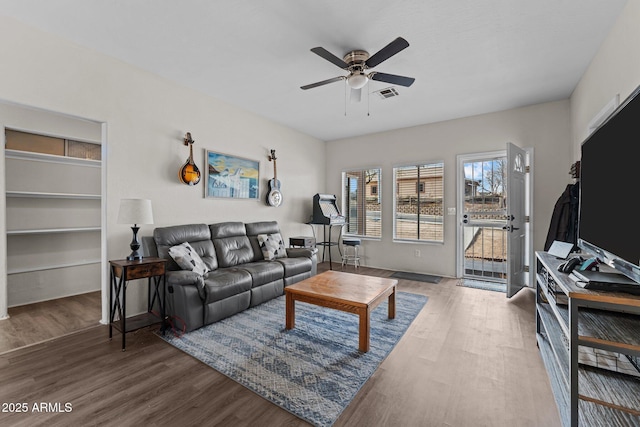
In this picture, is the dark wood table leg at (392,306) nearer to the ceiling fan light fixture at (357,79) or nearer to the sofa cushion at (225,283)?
the sofa cushion at (225,283)

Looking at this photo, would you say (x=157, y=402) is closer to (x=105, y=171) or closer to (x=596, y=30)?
(x=105, y=171)

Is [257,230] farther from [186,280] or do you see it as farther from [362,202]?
[362,202]

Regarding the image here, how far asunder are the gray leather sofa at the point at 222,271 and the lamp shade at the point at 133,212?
54cm

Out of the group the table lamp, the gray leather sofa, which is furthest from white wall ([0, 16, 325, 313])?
the table lamp

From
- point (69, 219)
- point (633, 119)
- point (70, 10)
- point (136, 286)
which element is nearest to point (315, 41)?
point (70, 10)

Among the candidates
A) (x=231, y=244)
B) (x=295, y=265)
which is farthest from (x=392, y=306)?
(x=231, y=244)

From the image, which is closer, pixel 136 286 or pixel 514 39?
pixel 514 39

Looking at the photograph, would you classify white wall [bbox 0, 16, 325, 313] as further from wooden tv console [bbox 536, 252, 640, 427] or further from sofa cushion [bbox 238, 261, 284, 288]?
wooden tv console [bbox 536, 252, 640, 427]

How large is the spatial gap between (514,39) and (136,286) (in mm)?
4586

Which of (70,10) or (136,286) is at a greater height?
(70,10)

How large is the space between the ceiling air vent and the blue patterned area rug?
277 cm

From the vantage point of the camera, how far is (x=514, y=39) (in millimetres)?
2596

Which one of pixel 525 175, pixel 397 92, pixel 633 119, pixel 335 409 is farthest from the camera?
pixel 525 175

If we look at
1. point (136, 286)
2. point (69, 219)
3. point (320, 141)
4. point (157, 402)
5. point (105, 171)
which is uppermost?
point (320, 141)
